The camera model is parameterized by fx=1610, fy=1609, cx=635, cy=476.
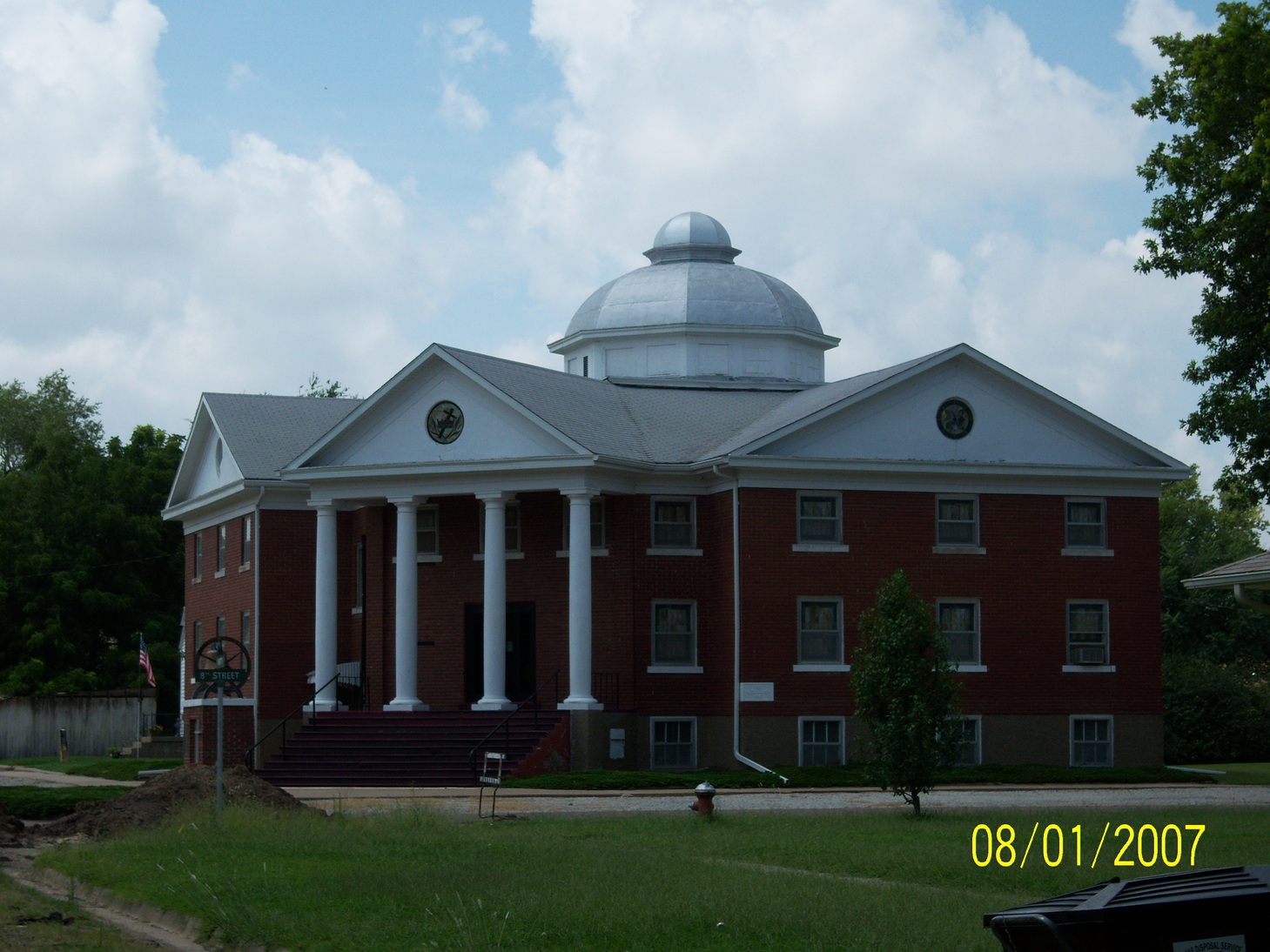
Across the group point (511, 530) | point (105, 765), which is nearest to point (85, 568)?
point (105, 765)

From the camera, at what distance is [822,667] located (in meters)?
33.5

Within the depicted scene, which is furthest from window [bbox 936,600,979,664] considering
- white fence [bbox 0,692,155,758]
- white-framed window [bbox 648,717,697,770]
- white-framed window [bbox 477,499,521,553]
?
white fence [bbox 0,692,155,758]

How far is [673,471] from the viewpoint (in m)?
34.1

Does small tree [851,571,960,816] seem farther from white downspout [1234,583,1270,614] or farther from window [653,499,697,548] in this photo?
window [653,499,697,548]

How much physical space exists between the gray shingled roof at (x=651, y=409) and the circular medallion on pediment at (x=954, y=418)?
1.23m

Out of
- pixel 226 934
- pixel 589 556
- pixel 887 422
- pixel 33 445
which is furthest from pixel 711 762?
pixel 33 445

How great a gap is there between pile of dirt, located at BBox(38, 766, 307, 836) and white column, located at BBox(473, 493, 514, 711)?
372 inches

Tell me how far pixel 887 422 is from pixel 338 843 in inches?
768

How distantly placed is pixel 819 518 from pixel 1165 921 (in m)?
27.6

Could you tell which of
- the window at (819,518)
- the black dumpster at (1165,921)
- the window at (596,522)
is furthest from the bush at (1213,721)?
the black dumpster at (1165,921)

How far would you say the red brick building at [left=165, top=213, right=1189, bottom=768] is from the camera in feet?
109

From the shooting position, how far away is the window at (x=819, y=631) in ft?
110

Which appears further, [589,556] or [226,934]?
[589,556]

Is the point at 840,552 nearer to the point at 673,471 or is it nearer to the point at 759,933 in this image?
the point at 673,471
